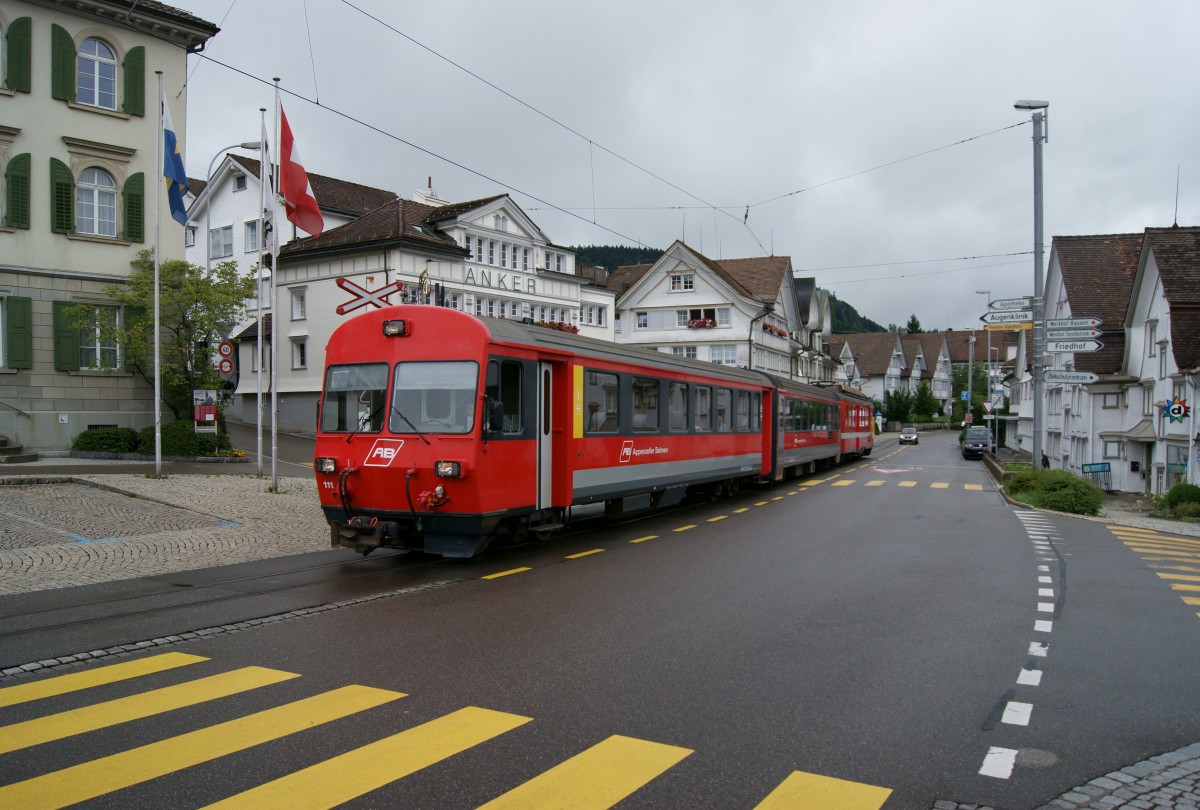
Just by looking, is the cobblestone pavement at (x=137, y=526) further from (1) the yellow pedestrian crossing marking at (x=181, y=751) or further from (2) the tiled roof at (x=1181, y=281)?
(2) the tiled roof at (x=1181, y=281)

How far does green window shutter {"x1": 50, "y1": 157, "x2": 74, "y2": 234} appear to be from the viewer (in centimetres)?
2133

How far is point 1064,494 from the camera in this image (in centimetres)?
2031

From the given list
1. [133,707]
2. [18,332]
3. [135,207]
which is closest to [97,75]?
[135,207]

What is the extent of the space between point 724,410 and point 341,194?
30628 millimetres

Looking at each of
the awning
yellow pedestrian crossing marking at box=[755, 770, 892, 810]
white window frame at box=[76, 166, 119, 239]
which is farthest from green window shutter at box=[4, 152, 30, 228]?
the awning

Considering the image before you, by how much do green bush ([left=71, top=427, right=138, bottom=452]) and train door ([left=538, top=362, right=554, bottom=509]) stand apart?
1474cm

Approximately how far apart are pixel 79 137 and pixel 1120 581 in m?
23.6

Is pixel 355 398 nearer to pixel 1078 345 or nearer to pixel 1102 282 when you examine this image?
pixel 1078 345

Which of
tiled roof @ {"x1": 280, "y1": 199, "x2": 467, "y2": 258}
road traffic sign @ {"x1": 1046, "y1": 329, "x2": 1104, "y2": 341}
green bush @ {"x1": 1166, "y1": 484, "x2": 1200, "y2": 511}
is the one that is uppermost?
tiled roof @ {"x1": 280, "y1": 199, "x2": 467, "y2": 258}

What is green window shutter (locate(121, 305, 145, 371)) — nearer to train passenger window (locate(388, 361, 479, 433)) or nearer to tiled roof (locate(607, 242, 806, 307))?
train passenger window (locate(388, 361, 479, 433))

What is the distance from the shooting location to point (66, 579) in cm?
976

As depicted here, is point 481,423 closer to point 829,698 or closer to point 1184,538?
point 829,698

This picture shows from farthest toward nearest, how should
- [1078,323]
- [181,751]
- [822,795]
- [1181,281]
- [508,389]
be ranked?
[1181,281] < [1078,323] < [508,389] < [181,751] < [822,795]

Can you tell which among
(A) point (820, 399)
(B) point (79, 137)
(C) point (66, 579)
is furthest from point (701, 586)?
(A) point (820, 399)
